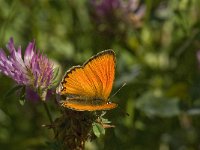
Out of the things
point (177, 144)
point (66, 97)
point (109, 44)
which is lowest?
point (177, 144)

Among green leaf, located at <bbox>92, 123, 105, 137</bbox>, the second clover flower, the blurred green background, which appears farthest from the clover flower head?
the blurred green background

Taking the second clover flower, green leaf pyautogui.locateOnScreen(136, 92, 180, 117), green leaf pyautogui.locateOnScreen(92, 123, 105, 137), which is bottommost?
green leaf pyautogui.locateOnScreen(92, 123, 105, 137)

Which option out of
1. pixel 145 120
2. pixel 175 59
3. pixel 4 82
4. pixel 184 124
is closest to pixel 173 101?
pixel 145 120

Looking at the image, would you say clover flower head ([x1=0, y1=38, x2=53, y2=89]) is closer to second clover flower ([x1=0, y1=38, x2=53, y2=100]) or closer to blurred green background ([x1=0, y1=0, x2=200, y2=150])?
second clover flower ([x1=0, y1=38, x2=53, y2=100])

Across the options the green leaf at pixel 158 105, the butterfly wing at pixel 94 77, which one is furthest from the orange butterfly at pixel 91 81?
the green leaf at pixel 158 105

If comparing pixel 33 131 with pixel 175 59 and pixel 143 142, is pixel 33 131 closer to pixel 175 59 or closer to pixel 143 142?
pixel 143 142

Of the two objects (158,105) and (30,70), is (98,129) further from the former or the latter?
(158,105)

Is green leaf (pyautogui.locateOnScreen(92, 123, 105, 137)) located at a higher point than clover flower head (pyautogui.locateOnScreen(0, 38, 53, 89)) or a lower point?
lower
